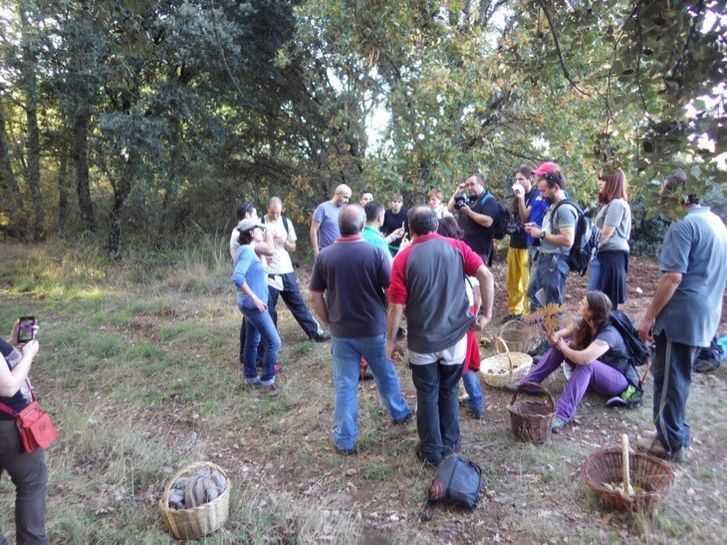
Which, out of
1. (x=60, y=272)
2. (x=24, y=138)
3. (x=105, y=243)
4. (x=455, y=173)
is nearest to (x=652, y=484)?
(x=455, y=173)

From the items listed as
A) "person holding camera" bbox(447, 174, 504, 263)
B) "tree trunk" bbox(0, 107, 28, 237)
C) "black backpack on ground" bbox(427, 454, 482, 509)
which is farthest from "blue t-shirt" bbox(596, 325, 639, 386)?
"tree trunk" bbox(0, 107, 28, 237)

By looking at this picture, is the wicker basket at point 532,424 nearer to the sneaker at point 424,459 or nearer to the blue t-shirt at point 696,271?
the sneaker at point 424,459

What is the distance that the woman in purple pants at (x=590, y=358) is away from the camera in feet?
13.0

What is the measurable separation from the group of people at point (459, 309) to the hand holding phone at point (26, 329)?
6.08ft

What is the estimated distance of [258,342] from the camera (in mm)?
5309

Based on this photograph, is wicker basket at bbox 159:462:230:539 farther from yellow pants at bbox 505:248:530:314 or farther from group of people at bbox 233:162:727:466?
yellow pants at bbox 505:248:530:314

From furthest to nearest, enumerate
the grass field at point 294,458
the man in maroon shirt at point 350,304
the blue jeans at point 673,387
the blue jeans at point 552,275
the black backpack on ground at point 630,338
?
the blue jeans at point 552,275
the black backpack on ground at point 630,338
the man in maroon shirt at point 350,304
the blue jeans at point 673,387
the grass field at point 294,458

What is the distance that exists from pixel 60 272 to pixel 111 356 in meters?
5.35

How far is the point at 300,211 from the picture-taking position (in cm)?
1215

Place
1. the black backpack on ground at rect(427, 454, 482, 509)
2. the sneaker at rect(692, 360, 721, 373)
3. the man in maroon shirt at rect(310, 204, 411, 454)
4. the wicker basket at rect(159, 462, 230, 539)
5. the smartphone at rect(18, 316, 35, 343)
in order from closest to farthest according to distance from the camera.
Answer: the smartphone at rect(18, 316, 35, 343), the wicker basket at rect(159, 462, 230, 539), the black backpack on ground at rect(427, 454, 482, 509), the man in maroon shirt at rect(310, 204, 411, 454), the sneaker at rect(692, 360, 721, 373)

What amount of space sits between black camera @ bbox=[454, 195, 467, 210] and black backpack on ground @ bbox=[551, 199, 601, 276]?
119 cm

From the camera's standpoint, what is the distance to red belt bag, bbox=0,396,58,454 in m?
2.44

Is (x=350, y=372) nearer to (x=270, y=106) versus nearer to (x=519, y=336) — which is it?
(x=519, y=336)

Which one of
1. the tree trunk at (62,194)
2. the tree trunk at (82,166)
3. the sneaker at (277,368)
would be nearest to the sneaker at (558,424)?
the sneaker at (277,368)
